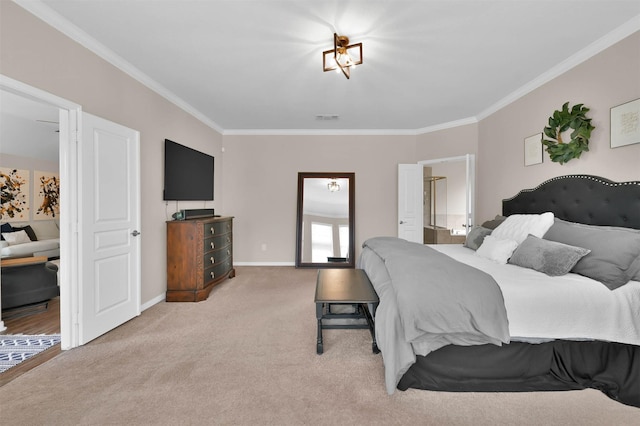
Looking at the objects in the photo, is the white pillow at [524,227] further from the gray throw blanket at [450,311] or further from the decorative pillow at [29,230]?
the decorative pillow at [29,230]

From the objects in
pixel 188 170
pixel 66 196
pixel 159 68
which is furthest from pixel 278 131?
pixel 66 196

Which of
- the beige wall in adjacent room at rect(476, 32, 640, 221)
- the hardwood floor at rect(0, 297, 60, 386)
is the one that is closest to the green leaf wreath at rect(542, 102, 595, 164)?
the beige wall in adjacent room at rect(476, 32, 640, 221)

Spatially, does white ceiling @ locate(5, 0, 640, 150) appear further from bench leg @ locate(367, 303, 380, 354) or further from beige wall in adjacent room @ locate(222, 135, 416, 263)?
bench leg @ locate(367, 303, 380, 354)

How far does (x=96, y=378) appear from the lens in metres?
1.99

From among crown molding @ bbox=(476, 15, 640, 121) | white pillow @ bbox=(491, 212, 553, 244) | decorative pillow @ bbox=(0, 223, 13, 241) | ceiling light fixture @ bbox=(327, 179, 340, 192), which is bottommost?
decorative pillow @ bbox=(0, 223, 13, 241)

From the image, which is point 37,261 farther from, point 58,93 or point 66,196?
point 58,93

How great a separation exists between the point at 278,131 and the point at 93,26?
3308 mm

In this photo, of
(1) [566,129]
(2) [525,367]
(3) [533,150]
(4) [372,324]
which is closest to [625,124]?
(1) [566,129]

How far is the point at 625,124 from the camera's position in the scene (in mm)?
2312

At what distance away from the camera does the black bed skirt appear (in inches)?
72.1

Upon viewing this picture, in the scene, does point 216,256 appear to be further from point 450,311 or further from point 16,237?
point 16,237

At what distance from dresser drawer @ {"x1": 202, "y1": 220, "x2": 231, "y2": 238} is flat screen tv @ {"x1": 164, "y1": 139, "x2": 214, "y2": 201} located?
547 millimetres

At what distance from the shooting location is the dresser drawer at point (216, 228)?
3828mm

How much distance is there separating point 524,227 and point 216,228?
12.4 feet
